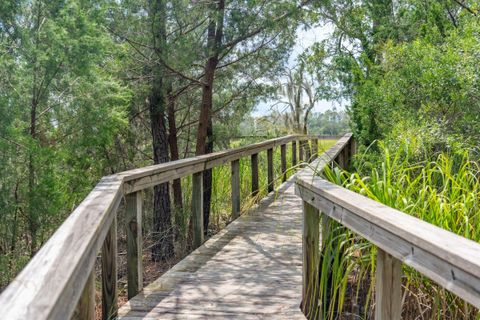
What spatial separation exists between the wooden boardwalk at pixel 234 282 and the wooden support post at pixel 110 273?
0.11 m

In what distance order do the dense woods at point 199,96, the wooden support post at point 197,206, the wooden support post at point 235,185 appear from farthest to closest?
1. the wooden support post at point 235,185
2. the wooden support post at point 197,206
3. the dense woods at point 199,96

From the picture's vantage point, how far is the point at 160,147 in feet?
31.7

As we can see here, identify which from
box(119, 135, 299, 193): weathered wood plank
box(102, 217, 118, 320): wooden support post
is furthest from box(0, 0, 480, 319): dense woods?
box(102, 217, 118, 320): wooden support post

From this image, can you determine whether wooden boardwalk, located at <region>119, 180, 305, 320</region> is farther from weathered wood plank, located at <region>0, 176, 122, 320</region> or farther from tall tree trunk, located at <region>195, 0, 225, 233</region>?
tall tree trunk, located at <region>195, 0, 225, 233</region>

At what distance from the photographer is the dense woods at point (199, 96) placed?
3.99 m

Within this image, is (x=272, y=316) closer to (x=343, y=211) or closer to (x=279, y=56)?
(x=343, y=211)

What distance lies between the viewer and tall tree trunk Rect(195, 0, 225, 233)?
7699 mm

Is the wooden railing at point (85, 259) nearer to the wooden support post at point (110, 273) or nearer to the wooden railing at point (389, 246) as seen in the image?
the wooden support post at point (110, 273)

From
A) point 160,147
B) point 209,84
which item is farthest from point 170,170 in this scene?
point 160,147

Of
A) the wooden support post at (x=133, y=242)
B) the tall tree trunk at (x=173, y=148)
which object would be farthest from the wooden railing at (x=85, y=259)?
the tall tree trunk at (x=173, y=148)

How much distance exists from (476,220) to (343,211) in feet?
2.71

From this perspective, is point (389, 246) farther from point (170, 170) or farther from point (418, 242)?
point (170, 170)

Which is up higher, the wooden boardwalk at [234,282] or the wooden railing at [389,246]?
the wooden railing at [389,246]

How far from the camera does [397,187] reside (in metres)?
2.97
